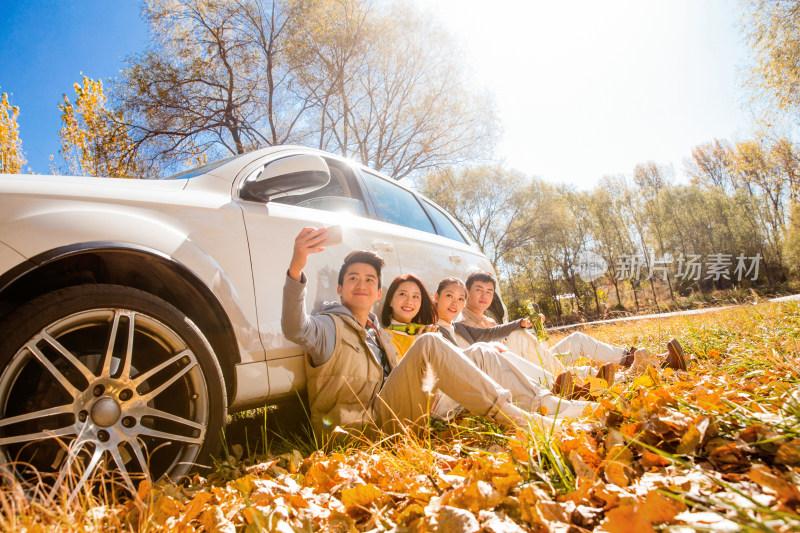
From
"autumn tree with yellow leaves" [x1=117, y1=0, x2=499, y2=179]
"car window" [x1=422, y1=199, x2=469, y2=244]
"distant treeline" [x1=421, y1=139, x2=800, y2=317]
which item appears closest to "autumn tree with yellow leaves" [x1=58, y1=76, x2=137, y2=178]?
"autumn tree with yellow leaves" [x1=117, y1=0, x2=499, y2=179]

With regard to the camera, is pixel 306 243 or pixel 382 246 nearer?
pixel 306 243

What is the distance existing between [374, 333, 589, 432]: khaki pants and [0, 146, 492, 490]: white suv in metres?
0.54

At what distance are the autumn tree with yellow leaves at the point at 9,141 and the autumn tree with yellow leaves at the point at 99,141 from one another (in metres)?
2.16

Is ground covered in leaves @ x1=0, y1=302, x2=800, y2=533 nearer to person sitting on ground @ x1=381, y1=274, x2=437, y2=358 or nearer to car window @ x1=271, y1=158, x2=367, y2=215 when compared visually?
person sitting on ground @ x1=381, y1=274, x2=437, y2=358

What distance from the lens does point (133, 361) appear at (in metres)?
1.77

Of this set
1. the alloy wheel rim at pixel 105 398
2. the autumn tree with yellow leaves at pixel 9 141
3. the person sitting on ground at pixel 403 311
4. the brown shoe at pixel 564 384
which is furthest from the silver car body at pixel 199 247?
the autumn tree with yellow leaves at pixel 9 141

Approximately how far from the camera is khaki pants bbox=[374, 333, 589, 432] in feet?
6.09

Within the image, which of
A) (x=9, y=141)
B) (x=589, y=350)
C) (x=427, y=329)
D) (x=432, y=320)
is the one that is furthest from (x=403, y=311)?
(x=9, y=141)

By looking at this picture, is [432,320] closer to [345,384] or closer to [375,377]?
[375,377]

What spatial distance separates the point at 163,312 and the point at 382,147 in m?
13.3

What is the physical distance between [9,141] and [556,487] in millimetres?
17812

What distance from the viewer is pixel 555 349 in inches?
149

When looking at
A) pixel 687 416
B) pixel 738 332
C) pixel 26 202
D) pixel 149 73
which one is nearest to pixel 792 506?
pixel 687 416

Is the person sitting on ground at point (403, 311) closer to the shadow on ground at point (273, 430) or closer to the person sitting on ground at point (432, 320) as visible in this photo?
the person sitting on ground at point (432, 320)
